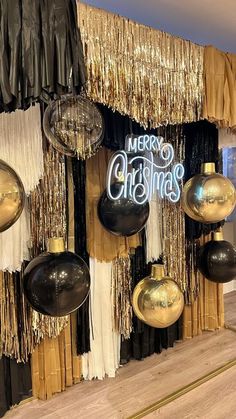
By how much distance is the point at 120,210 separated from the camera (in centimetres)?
234

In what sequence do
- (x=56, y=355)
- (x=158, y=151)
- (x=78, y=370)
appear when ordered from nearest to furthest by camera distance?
(x=56, y=355) → (x=78, y=370) → (x=158, y=151)

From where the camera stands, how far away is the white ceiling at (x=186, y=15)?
8.14 ft

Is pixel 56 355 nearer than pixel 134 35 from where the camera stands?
No

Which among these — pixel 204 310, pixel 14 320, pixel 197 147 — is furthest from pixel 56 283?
pixel 204 310

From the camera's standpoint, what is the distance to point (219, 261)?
290cm

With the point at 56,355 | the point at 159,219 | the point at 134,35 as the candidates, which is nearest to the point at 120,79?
the point at 134,35

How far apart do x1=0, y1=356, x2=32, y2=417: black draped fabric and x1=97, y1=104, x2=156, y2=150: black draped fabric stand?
156cm

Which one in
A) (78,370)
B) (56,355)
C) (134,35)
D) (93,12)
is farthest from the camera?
(78,370)

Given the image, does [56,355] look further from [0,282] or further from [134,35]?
[134,35]

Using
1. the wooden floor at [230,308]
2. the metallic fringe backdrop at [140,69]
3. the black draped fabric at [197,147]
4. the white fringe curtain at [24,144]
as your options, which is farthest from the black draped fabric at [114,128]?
the wooden floor at [230,308]

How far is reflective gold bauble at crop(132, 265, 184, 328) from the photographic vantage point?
2.36m

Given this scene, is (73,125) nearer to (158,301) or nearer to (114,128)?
(114,128)

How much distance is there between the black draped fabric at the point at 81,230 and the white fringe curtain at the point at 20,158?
31 cm

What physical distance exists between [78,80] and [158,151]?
3.71 feet
